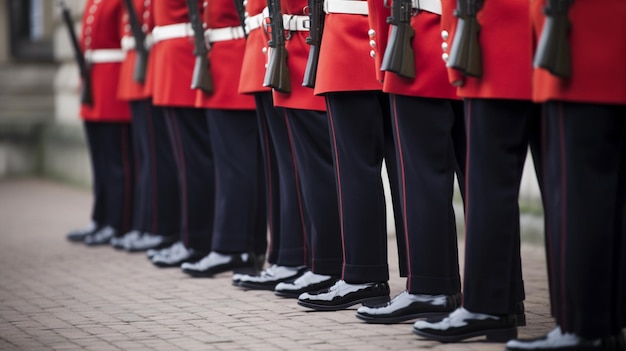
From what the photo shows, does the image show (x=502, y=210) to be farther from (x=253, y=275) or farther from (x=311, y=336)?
(x=253, y=275)

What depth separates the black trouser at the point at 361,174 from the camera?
5.20m

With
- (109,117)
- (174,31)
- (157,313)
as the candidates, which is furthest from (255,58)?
(109,117)

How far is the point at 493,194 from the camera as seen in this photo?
4.34m

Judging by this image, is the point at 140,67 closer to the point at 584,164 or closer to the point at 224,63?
the point at 224,63

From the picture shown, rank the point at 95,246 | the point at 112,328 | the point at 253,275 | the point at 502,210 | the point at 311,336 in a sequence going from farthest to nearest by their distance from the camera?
the point at 95,246 → the point at 253,275 → the point at 112,328 → the point at 311,336 → the point at 502,210

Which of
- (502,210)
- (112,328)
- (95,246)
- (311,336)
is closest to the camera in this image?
(502,210)

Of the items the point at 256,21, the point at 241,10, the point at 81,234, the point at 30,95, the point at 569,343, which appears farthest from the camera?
the point at 30,95

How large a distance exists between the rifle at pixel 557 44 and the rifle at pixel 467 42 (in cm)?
38

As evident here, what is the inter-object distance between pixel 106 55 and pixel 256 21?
9.14 ft

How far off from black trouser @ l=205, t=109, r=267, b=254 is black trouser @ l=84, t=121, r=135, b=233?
2.00 m

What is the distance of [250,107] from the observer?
650 cm

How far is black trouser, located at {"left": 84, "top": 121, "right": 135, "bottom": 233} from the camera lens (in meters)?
8.46

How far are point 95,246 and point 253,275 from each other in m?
2.50

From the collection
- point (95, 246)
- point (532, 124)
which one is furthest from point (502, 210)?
point (95, 246)
